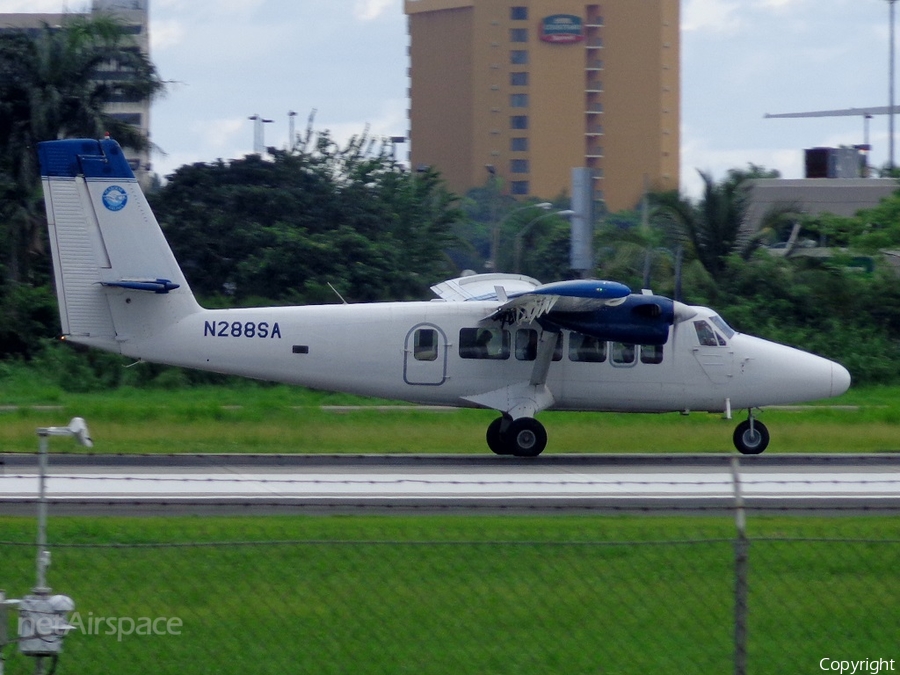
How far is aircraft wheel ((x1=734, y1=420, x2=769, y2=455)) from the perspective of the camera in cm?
1770

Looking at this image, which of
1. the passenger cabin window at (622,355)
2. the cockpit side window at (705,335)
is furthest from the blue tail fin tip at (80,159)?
the cockpit side window at (705,335)

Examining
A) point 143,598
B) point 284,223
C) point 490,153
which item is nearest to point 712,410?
point 143,598

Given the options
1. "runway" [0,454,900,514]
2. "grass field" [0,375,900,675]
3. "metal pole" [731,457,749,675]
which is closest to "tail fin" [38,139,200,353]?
"runway" [0,454,900,514]

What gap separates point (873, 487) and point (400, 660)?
7.54 metres

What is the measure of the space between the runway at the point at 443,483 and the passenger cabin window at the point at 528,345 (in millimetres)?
1530

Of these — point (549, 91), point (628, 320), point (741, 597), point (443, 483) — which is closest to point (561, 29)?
point (549, 91)

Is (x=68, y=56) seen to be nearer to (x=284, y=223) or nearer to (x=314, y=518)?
(x=284, y=223)

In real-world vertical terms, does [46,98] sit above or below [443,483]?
above

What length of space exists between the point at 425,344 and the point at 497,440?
1.77m

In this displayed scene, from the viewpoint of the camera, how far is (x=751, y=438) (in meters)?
17.8

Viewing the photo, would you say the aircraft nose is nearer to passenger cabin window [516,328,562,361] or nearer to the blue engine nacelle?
the blue engine nacelle

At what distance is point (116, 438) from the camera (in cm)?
1884
